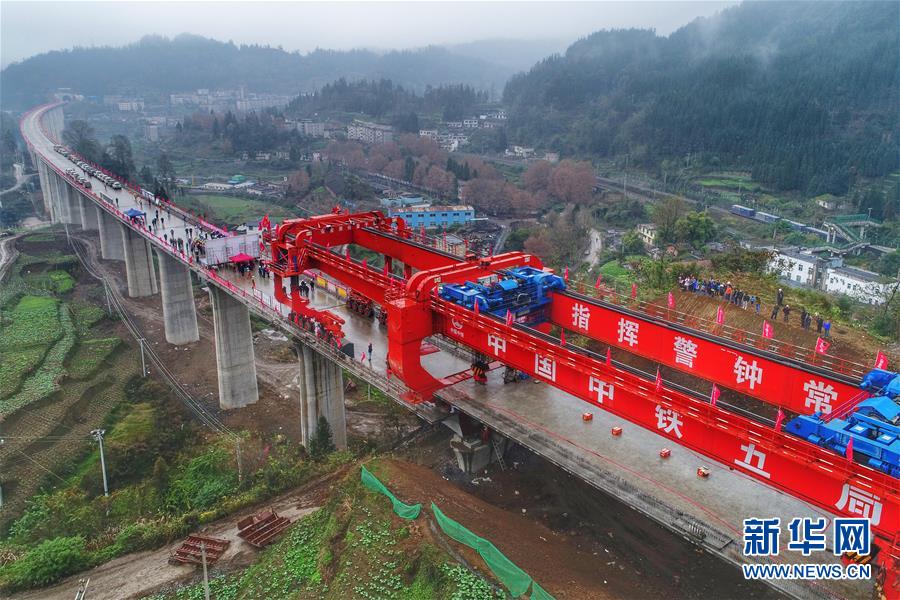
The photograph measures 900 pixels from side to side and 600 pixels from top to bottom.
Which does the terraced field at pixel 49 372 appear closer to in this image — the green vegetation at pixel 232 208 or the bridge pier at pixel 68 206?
the bridge pier at pixel 68 206

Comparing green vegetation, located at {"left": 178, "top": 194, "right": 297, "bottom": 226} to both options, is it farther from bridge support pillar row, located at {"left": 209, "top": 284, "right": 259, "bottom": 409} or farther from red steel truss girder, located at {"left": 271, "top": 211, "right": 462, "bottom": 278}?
red steel truss girder, located at {"left": 271, "top": 211, "right": 462, "bottom": 278}

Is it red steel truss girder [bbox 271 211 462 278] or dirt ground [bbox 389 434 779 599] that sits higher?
red steel truss girder [bbox 271 211 462 278]

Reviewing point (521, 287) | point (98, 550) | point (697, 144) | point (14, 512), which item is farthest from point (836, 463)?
point (697, 144)

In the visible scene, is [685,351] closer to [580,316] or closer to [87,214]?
[580,316]

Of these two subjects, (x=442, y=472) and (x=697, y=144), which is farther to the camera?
(x=697, y=144)

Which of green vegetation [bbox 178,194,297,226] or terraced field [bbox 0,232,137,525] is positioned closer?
terraced field [bbox 0,232,137,525]

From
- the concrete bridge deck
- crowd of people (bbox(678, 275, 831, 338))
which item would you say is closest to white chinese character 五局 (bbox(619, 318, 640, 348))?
the concrete bridge deck

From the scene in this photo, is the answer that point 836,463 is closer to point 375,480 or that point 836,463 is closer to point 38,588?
point 375,480
